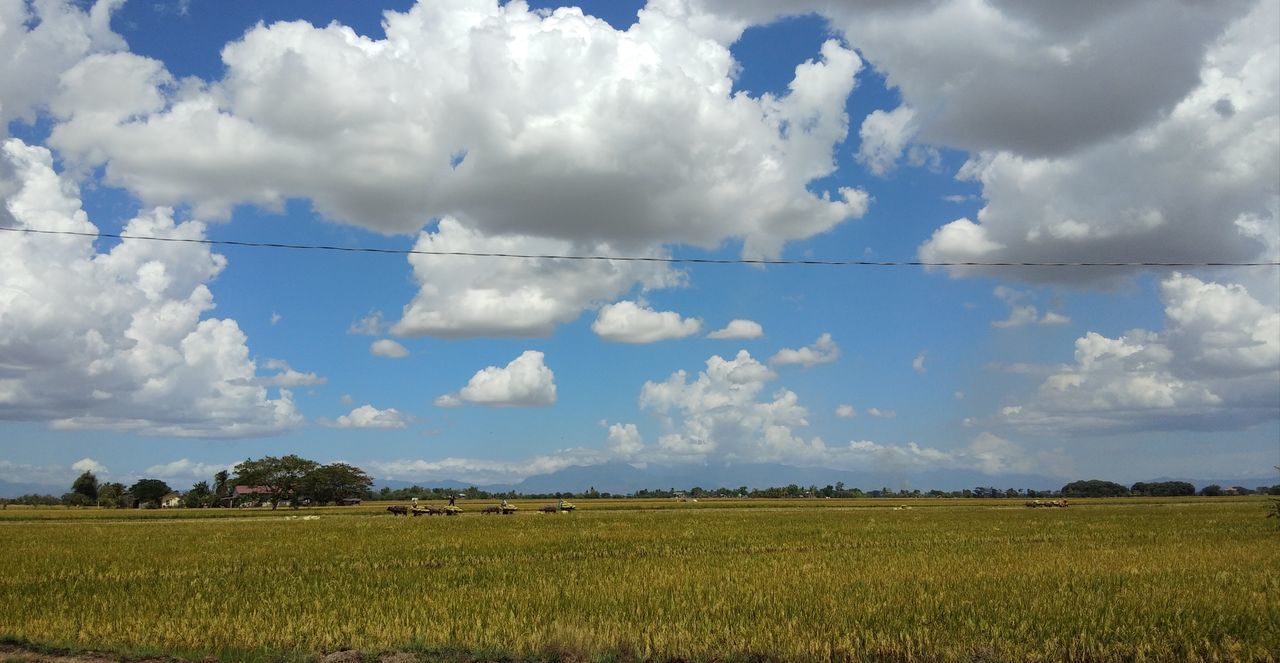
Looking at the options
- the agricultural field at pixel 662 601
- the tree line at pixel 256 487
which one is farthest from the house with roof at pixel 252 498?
the agricultural field at pixel 662 601

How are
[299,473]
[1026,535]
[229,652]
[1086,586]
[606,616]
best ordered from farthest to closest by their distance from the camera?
[299,473], [1026,535], [1086,586], [606,616], [229,652]

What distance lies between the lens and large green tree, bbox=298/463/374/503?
164000 millimetres

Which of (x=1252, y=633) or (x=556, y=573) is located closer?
(x=1252, y=633)

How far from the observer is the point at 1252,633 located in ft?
43.4

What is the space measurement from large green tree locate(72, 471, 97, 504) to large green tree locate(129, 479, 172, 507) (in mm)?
8095

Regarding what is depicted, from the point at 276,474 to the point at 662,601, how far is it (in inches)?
6503

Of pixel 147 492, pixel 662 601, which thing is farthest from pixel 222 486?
pixel 662 601

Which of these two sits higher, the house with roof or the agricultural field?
the agricultural field

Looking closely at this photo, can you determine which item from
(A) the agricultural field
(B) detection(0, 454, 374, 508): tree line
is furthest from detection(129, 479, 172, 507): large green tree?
(A) the agricultural field

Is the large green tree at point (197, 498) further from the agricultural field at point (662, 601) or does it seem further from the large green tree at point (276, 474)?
the agricultural field at point (662, 601)

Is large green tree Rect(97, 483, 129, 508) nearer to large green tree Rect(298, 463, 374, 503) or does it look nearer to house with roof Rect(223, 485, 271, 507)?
house with roof Rect(223, 485, 271, 507)

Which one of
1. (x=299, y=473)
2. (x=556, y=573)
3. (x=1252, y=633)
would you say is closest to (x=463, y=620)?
(x=556, y=573)

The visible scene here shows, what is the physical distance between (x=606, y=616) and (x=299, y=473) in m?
166

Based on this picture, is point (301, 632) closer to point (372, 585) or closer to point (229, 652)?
point (229, 652)
